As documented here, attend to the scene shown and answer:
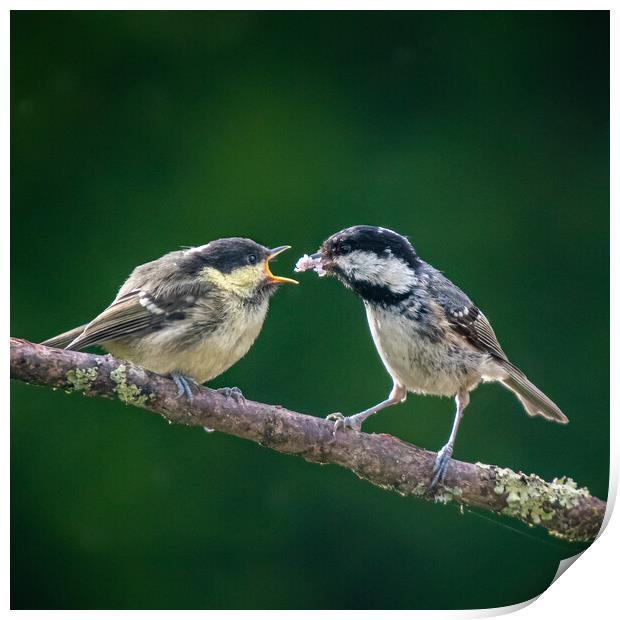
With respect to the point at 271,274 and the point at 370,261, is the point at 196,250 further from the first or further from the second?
the point at 370,261

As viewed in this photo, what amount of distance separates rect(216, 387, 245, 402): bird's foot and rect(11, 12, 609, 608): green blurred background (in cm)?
3

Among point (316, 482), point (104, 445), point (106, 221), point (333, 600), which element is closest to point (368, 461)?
point (316, 482)

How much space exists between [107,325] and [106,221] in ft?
0.64

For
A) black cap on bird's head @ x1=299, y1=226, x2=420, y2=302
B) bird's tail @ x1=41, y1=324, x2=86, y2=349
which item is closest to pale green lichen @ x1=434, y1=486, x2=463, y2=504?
black cap on bird's head @ x1=299, y1=226, x2=420, y2=302

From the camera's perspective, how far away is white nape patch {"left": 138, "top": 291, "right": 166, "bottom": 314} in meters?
1.62

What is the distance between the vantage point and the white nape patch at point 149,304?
1620 mm

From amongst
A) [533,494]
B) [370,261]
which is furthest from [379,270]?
[533,494]

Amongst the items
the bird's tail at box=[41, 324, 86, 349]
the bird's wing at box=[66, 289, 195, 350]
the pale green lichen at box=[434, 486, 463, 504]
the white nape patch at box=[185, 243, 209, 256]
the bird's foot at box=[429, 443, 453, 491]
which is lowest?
the pale green lichen at box=[434, 486, 463, 504]

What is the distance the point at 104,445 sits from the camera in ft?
4.96

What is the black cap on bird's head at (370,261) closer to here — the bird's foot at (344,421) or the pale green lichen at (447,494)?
the bird's foot at (344,421)

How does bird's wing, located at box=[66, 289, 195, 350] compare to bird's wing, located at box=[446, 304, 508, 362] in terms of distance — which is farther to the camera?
bird's wing, located at box=[446, 304, 508, 362]

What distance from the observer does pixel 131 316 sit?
1.59m

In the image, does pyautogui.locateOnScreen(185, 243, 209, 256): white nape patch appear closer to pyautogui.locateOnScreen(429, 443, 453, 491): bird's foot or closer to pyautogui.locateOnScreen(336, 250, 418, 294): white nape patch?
pyautogui.locateOnScreen(336, 250, 418, 294): white nape patch

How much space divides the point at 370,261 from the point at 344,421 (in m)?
0.31
